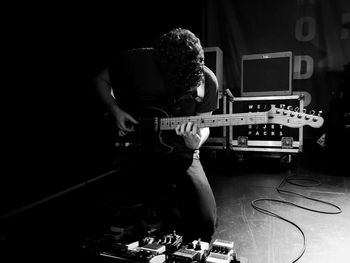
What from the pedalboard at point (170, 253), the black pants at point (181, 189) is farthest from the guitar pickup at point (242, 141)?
the pedalboard at point (170, 253)

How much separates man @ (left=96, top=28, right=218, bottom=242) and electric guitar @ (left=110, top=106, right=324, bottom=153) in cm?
1

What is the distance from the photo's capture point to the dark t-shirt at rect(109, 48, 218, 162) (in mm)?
1813

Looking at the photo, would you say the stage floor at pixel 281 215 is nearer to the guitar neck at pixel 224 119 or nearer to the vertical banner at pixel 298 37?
the guitar neck at pixel 224 119

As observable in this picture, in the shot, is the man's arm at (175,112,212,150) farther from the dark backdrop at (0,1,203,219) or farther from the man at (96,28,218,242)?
the dark backdrop at (0,1,203,219)

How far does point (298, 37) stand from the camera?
13.8ft

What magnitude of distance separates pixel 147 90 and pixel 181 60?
0.33m

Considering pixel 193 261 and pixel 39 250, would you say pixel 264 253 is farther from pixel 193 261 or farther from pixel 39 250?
pixel 39 250

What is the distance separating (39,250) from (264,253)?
1.17 metres

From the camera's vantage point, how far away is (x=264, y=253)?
146 cm

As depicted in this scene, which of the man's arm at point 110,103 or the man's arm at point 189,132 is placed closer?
the man's arm at point 189,132

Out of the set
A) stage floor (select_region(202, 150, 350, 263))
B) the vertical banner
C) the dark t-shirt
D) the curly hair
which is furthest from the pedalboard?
the vertical banner

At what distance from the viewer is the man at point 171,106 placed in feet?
5.46

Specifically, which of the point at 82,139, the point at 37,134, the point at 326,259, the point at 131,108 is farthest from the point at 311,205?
the point at 37,134

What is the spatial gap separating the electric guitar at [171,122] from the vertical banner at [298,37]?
2.62 metres
